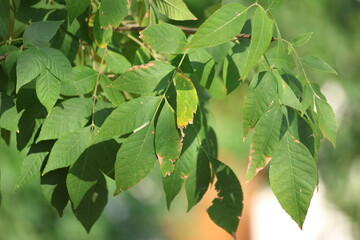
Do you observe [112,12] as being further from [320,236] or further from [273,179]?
[320,236]

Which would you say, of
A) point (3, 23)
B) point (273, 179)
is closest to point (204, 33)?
point (273, 179)

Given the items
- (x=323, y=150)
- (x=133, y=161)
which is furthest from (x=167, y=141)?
(x=323, y=150)

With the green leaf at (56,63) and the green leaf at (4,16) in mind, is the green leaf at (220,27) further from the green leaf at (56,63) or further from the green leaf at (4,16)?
the green leaf at (4,16)

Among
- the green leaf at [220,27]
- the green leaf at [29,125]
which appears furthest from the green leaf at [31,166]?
the green leaf at [220,27]

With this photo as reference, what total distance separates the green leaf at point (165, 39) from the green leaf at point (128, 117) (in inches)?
3.9

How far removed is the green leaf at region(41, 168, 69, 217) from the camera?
4.61ft

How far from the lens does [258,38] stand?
1.21 meters

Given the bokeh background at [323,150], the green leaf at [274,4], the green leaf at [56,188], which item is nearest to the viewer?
the green leaf at [274,4]

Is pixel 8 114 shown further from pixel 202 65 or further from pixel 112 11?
pixel 202 65

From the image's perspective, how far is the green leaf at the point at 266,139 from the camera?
126 centimetres

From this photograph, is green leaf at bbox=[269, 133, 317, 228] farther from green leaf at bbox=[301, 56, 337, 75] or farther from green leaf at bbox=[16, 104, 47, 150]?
green leaf at bbox=[16, 104, 47, 150]

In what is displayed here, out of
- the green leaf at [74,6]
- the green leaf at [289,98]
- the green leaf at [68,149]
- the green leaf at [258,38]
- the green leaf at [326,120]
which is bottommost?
the green leaf at [68,149]

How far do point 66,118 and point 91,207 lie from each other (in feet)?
0.65

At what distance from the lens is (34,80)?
1349 millimetres
